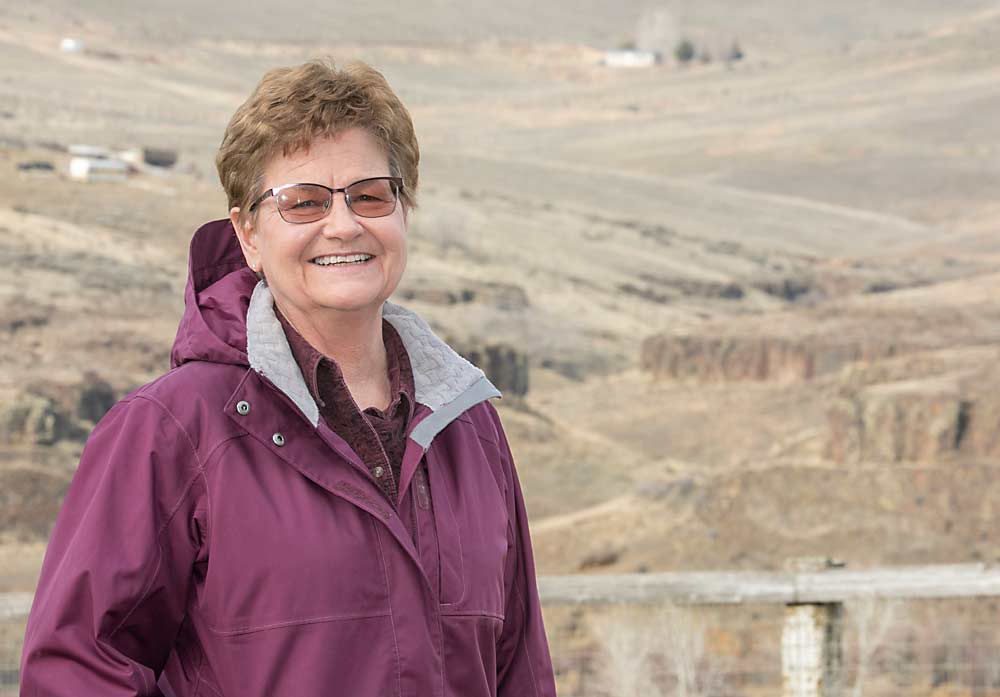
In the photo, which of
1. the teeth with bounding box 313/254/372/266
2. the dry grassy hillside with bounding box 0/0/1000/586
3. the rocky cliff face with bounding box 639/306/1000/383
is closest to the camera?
the teeth with bounding box 313/254/372/266

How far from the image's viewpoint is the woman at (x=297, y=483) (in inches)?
81.0

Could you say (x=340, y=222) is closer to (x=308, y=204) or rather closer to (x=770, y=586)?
(x=308, y=204)

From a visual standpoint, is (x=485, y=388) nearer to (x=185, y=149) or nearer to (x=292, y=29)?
(x=185, y=149)

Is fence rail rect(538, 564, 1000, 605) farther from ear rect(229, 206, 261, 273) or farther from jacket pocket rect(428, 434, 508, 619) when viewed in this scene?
ear rect(229, 206, 261, 273)

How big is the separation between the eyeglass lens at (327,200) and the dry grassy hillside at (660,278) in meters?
0.78

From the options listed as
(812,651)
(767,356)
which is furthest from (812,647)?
(767,356)

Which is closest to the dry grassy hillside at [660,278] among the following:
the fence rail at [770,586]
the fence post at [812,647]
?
the fence rail at [770,586]

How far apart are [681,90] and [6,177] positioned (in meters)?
50.6

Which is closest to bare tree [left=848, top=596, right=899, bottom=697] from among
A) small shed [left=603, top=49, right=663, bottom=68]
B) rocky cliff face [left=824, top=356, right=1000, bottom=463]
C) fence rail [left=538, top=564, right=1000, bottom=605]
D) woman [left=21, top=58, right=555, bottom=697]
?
fence rail [left=538, top=564, right=1000, bottom=605]

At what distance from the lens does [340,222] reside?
2291 millimetres

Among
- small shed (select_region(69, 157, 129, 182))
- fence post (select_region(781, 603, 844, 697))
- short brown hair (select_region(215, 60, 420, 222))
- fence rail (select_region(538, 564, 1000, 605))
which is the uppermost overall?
small shed (select_region(69, 157, 129, 182))

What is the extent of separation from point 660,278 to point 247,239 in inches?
1298

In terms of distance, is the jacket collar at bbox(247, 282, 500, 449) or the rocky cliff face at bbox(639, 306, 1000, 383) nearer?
the jacket collar at bbox(247, 282, 500, 449)

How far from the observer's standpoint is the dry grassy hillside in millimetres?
16109
